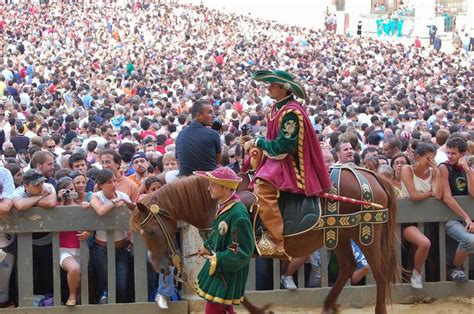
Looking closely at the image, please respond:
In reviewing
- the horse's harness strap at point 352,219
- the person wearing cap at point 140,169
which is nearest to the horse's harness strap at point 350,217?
the horse's harness strap at point 352,219

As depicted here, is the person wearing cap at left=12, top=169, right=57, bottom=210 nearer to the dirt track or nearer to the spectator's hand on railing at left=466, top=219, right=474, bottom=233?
the dirt track

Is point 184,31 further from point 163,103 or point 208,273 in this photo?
point 208,273

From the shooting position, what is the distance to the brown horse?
865 centimetres

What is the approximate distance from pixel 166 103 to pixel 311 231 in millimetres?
16971

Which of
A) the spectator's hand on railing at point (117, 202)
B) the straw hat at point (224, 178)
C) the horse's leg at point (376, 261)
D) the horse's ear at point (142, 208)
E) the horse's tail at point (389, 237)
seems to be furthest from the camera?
the spectator's hand on railing at point (117, 202)

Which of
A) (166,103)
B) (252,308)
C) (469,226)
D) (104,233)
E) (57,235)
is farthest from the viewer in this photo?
(166,103)

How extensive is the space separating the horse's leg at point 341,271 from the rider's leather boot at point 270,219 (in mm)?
1029

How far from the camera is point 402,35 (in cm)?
6128

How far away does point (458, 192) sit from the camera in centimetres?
1062

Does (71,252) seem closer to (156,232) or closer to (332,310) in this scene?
(156,232)

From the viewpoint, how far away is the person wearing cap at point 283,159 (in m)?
8.83

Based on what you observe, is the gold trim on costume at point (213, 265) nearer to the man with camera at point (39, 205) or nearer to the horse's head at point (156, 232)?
the horse's head at point (156, 232)

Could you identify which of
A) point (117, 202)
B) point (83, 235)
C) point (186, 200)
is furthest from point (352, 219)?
point (83, 235)

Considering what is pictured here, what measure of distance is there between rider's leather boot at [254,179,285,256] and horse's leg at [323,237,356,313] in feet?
3.38
